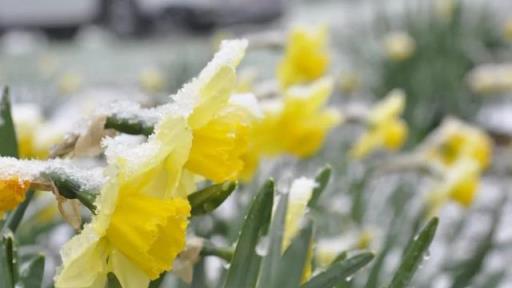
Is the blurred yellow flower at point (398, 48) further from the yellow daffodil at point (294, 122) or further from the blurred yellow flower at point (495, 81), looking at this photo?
the yellow daffodil at point (294, 122)

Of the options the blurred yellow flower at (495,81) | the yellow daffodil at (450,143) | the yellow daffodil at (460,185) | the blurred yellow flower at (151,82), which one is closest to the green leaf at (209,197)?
the yellow daffodil at (460,185)

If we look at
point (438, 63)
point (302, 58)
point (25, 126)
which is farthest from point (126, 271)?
point (438, 63)

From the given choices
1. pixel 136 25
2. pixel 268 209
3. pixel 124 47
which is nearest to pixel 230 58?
pixel 268 209

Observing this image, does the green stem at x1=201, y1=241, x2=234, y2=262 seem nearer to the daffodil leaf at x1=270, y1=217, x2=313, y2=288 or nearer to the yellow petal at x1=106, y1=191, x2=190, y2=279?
the daffodil leaf at x1=270, y1=217, x2=313, y2=288

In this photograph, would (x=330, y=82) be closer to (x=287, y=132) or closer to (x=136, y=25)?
(x=287, y=132)

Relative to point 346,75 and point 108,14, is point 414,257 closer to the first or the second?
point 346,75

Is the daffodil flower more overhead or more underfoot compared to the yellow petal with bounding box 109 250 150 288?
more overhead

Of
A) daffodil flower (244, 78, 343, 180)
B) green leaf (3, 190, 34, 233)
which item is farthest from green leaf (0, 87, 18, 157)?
daffodil flower (244, 78, 343, 180)
